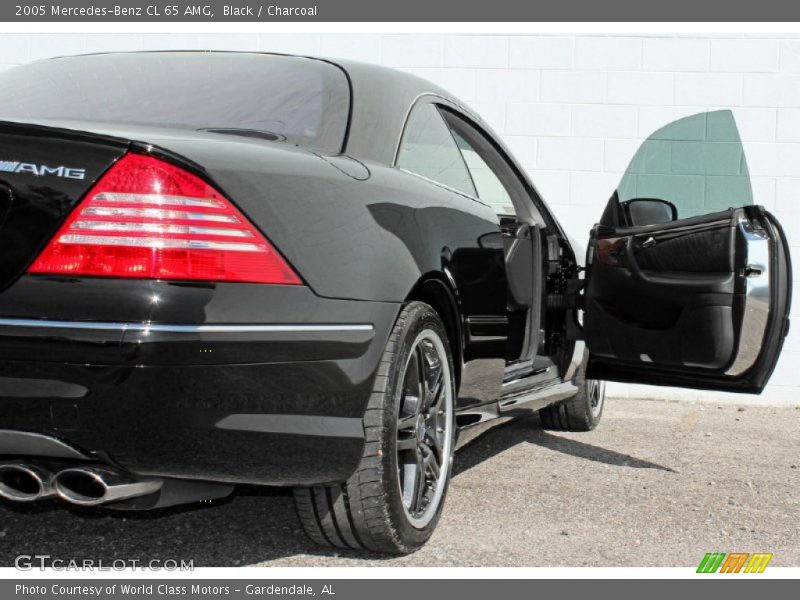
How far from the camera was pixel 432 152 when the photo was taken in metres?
3.71

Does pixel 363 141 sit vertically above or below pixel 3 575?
above

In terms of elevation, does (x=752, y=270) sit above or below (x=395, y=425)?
above

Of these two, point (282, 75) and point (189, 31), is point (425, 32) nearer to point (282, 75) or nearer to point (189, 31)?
point (189, 31)

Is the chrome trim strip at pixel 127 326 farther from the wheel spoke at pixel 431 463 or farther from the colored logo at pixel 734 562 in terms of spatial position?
the colored logo at pixel 734 562

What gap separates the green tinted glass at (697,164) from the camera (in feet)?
24.7

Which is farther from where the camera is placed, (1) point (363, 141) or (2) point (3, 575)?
(1) point (363, 141)

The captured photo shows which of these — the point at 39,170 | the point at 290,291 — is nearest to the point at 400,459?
the point at 290,291

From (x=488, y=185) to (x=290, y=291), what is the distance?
2402 millimetres

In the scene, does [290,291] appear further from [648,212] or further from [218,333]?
[648,212]

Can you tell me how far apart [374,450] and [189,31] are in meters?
5.85

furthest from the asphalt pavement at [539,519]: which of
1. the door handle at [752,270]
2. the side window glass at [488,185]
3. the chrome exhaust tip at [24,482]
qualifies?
the side window glass at [488,185]

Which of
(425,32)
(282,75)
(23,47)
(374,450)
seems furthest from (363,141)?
(23,47)

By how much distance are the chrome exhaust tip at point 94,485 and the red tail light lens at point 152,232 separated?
1.55 ft

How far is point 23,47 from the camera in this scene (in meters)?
8.02
